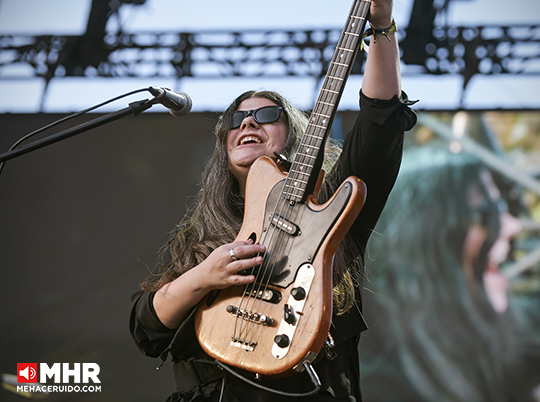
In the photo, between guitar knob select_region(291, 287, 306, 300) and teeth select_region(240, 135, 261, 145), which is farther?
teeth select_region(240, 135, 261, 145)

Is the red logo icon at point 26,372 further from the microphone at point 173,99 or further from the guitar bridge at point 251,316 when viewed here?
the guitar bridge at point 251,316

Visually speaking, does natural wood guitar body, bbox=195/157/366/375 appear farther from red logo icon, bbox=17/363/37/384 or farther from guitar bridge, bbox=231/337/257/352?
red logo icon, bbox=17/363/37/384

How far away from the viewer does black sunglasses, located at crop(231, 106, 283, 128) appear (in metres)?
1.78

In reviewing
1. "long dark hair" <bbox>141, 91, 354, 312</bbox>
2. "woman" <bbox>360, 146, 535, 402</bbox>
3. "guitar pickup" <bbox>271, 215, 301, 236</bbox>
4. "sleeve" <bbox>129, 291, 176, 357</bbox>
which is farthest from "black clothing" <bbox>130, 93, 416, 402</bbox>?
"woman" <bbox>360, 146, 535, 402</bbox>

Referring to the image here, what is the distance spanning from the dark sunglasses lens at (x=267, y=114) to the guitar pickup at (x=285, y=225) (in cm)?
62

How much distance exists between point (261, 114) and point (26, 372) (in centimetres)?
342

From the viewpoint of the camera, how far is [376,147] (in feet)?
4.47

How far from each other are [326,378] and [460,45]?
409 cm

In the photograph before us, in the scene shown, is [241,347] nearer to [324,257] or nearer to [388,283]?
[324,257]

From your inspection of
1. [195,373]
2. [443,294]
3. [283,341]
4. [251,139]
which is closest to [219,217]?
[251,139]

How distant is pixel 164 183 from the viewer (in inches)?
167

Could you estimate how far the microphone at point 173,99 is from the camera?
1.50 meters

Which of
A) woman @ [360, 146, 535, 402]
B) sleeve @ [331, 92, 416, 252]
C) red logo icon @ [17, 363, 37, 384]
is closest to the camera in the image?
sleeve @ [331, 92, 416, 252]

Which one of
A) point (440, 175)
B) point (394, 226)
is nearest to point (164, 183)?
point (394, 226)
